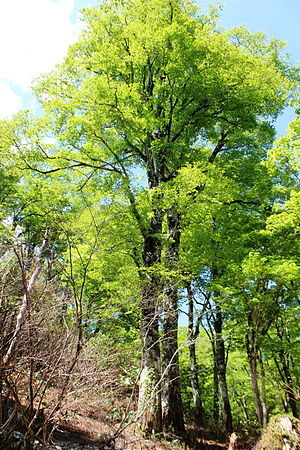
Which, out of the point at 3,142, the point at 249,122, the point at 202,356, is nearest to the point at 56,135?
the point at 3,142

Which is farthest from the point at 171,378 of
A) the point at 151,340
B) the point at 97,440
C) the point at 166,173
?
the point at 166,173

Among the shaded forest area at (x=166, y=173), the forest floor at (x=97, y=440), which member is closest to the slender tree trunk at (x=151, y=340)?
the shaded forest area at (x=166, y=173)

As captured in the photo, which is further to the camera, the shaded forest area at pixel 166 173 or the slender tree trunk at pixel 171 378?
the shaded forest area at pixel 166 173

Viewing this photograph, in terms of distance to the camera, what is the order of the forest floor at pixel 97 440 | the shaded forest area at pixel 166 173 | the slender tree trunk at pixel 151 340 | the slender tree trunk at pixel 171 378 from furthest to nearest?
the shaded forest area at pixel 166 173, the slender tree trunk at pixel 171 378, the slender tree trunk at pixel 151 340, the forest floor at pixel 97 440

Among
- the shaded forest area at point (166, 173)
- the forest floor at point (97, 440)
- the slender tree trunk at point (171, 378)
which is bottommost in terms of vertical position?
the forest floor at point (97, 440)

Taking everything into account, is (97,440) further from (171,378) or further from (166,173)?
A: (166,173)

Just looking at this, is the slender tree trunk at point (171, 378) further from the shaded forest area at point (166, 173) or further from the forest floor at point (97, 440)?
the forest floor at point (97, 440)

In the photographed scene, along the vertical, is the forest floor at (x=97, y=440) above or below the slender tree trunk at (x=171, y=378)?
below

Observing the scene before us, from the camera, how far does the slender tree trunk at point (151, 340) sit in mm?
6663

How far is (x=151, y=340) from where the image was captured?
7754 millimetres

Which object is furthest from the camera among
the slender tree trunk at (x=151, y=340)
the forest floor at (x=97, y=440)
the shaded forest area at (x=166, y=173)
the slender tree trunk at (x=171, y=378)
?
the shaded forest area at (x=166, y=173)

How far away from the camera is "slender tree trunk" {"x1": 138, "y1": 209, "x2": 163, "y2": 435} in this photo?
6663mm

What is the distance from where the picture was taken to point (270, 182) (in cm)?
1095

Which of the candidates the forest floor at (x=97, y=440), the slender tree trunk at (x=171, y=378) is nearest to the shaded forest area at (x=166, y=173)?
the slender tree trunk at (x=171, y=378)
